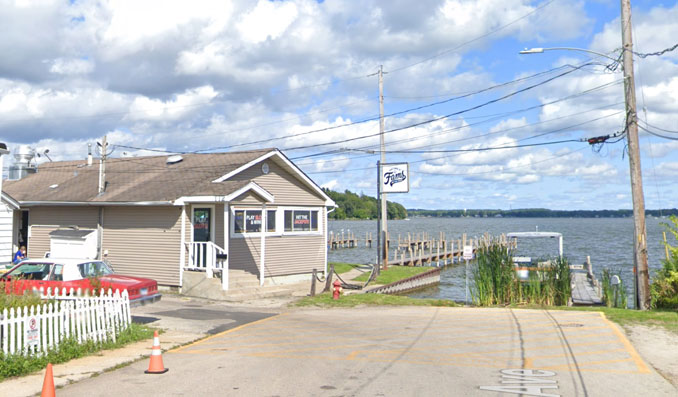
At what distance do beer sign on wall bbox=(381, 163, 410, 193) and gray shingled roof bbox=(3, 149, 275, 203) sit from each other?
10039 mm

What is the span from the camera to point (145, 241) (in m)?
21.8

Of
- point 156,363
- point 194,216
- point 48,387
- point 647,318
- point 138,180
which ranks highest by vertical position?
point 138,180

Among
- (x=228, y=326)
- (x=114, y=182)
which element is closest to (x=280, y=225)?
(x=114, y=182)

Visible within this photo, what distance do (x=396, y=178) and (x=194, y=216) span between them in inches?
535

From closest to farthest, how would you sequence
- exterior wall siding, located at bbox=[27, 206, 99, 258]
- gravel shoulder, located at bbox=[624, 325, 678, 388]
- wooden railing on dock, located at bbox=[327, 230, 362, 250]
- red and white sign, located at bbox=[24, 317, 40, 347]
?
1. red and white sign, located at bbox=[24, 317, 40, 347]
2. gravel shoulder, located at bbox=[624, 325, 678, 388]
3. exterior wall siding, located at bbox=[27, 206, 99, 258]
4. wooden railing on dock, located at bbox=[327, 230, 362, 250]

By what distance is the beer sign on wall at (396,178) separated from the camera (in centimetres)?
3206

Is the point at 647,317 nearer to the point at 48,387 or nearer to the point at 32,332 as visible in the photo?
the point at 48,387

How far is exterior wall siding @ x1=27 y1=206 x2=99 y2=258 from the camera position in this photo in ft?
77.2

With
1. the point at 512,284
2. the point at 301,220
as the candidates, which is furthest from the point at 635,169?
the point at 301,220

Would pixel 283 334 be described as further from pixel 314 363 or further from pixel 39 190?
pixel 39 190

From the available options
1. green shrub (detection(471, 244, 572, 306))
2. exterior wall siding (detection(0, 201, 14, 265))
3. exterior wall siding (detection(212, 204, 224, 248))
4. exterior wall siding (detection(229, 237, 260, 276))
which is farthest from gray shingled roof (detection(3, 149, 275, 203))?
green shrub (detection(471, 244, 572, 306))

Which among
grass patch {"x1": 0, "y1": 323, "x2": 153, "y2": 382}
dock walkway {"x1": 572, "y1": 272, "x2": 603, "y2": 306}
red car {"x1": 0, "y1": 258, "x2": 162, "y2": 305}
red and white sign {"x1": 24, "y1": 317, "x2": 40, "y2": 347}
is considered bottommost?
dock walkway {"x1": 572, "y1": 272, "x2": 603, "y2": 306}

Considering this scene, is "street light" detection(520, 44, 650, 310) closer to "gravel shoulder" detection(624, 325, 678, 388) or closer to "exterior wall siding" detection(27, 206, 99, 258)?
"gravel shoulder" detection(624, 325, 678, 388)

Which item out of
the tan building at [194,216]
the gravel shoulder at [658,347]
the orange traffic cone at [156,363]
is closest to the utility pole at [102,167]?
the tan building at [194,216]
